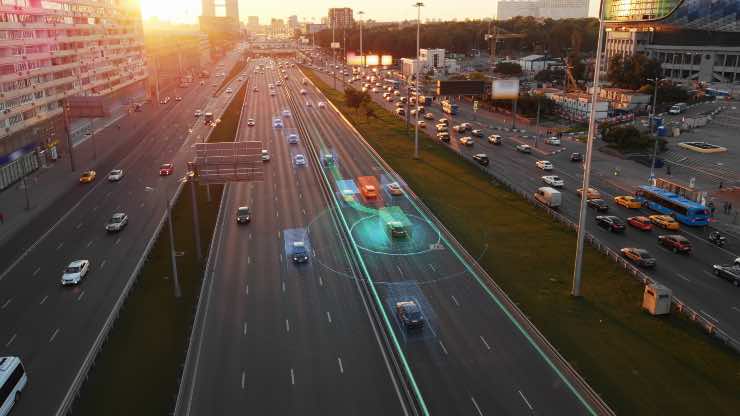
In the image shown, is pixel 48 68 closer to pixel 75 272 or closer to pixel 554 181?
pixel 75 272

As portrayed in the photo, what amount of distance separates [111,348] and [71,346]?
2.58 metres

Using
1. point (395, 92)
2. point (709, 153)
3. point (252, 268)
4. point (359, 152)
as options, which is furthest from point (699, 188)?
point (395, 92)

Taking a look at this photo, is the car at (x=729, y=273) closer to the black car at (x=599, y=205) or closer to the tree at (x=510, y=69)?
the black car at (x=599, y=205)

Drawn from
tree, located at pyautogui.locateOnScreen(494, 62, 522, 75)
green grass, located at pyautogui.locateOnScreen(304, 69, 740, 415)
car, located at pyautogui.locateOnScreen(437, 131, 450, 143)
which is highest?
tree, located at pyautogui.locateOnScreen(494, 62, 522, 75)

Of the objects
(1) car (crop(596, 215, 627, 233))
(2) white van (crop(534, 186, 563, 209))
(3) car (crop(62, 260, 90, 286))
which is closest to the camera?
(3) car (crop(62, 260, 90, 286))

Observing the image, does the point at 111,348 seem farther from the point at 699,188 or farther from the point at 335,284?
the point at 699,188

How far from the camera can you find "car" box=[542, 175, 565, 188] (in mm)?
63344

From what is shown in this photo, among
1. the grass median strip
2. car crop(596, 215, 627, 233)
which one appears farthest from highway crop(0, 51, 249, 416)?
car crop(596, 215, 627, 233)

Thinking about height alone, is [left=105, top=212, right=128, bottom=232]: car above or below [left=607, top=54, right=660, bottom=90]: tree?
below

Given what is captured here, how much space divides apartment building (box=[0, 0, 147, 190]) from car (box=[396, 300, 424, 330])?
4884 centimetres

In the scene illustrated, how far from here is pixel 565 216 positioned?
176 ft

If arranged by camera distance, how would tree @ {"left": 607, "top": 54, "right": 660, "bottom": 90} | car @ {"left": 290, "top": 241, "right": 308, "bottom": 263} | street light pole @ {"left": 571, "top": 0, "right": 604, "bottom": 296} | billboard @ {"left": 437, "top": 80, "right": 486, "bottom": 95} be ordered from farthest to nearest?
1. tree @ {"left": 607, "top": 54, "right": 660, "bottom": 90}
2. billboard @ {"left": 437, "top": 80, "right": 486, "bottom": 95}
3. car @ {"left": 290, "top": 241, "right": 308, "bottom": 263}
4. street light pole @ {"left": 571, "top": 0, "right": 604, "bottom": 296}

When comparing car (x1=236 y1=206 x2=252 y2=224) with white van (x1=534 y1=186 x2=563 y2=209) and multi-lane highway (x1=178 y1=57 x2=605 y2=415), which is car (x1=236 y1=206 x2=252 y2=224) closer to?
multi-lane highway (x1=178 y1=57 x2=605 y2=415)

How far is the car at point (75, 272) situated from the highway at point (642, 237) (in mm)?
40302
